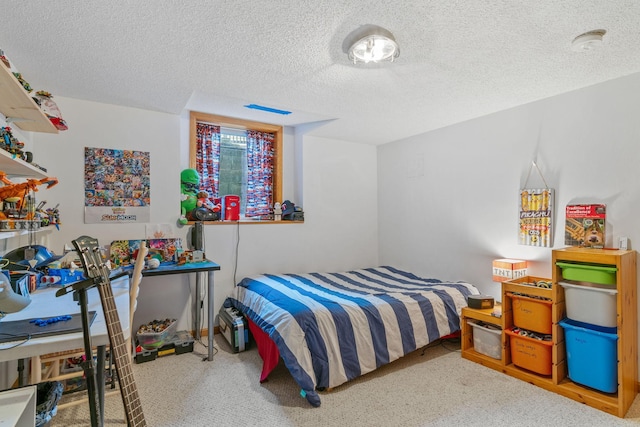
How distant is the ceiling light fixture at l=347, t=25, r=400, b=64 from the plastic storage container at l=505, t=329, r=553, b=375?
2.26 meters

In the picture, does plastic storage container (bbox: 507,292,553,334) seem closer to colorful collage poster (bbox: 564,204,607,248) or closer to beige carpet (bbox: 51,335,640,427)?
beige carpet (bbox: 51,335,640,427)

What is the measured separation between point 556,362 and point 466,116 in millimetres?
2306

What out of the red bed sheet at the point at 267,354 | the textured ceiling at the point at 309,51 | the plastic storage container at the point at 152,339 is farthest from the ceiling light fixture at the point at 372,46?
the plastic storage container at the point at 152,339

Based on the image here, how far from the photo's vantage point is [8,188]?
1.75 meters

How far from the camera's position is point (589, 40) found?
1.76 m

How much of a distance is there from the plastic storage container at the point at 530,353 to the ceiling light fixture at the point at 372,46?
7.43 feet

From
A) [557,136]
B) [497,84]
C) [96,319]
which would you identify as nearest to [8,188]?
[96,319]

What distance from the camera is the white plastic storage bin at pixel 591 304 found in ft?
6.77

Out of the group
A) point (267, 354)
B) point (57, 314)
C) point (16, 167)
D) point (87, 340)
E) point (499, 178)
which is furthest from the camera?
point (499, 178)

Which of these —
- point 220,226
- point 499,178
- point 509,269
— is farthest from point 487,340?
point 220,226

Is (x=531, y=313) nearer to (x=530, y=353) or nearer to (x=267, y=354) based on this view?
(x=530, y=353)

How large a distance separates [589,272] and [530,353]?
74 cm

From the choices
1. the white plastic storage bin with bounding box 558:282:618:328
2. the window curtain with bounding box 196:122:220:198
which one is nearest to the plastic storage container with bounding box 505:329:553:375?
the white plastic storage bin with bounding box 558:282:618:328

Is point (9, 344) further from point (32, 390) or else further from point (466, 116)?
point (466, 116)
